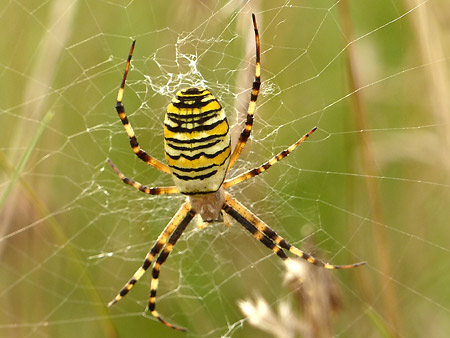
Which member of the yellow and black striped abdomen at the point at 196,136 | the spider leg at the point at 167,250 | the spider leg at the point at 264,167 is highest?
the yellow and black striped abdomen at the point at 196,136

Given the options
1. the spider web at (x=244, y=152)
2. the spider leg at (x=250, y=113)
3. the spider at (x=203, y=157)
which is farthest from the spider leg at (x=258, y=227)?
the spider leg at (x=250, y=113)

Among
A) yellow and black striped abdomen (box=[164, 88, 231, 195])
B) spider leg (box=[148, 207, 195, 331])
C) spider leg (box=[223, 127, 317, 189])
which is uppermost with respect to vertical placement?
yellow and black striped abdomen (box=[164, 88, 231, 195])

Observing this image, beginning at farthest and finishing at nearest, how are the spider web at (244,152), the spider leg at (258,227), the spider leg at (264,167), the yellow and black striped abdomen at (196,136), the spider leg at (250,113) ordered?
the spider leg at (258,227), the spider web at (244,152), the spider leg at (264,167), the spider leg at (250,113), the yellow and black striped abdomen at (196,136)

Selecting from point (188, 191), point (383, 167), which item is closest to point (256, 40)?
point (188, 191)

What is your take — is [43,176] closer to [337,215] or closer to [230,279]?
[230,279]

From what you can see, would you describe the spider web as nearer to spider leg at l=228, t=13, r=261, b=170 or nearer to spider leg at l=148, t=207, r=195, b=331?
spider leg at l=228, t=13, r=261, b=170

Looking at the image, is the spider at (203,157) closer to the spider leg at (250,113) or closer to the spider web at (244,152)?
the spider leg at (250,113)

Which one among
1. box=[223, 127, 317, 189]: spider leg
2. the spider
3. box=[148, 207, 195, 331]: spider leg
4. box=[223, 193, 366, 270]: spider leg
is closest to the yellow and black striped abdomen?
the spider

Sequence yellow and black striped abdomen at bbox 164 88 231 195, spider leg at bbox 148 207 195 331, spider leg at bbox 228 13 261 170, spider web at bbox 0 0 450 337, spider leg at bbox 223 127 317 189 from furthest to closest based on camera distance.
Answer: spider leg at bbox 148 207 195 331
spider web at bbox 0 0 450 337
spider leg at bbox 223 127 317 189
spider leg at bbox 228 13 261 170
yellow and black striped abdomen at bbox 164 88 231 195
